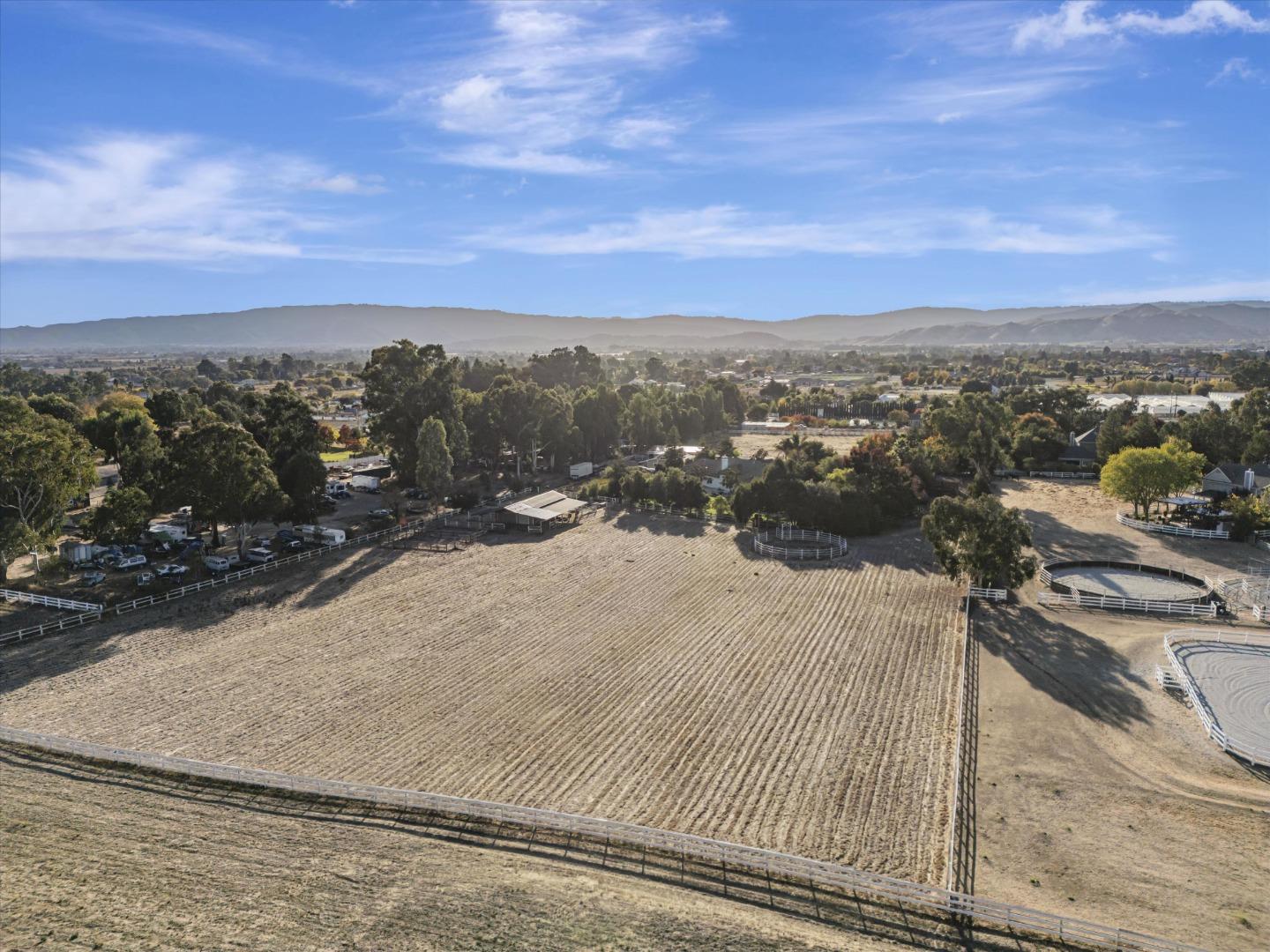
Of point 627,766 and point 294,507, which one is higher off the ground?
point 294,507

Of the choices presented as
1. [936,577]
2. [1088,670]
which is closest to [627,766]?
[1088,670]

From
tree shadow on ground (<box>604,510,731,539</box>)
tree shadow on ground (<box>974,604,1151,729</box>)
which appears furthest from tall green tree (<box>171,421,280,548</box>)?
tree shadow on ground (<box>974,604,1151,729</box>)

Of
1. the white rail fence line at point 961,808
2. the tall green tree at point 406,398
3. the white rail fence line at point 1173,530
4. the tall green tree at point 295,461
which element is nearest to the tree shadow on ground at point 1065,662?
the white rail fence line at point 961,808

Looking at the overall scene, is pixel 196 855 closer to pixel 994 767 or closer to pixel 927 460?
pixel 994 767

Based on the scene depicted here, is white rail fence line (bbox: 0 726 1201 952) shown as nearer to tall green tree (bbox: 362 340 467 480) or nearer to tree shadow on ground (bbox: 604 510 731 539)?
tree shadow on ground (bbox: 604 510 731 539)

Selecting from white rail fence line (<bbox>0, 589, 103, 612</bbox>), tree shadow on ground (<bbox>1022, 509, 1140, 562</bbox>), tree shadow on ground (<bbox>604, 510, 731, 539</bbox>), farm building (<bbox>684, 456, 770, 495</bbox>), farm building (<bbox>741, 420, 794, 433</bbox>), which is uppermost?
farm building (<bbox>741, 420, 794, 433</bbox>)

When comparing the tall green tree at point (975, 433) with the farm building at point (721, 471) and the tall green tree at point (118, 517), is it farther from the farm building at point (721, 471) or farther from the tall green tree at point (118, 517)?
the tall green tree at point (118, 517)

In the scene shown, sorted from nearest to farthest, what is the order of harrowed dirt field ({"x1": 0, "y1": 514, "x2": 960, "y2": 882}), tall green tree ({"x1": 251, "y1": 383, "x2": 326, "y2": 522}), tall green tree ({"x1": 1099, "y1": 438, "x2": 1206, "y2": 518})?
harrowed dirt field ({"x1": 0, "y1": 514, "x2": 960, "y2": 882}) → tall green tree ({"x1": 251, "y1": 383, "x2": 326, "y2": 522}) → tall green tree ({"x1": 1099, "y1": 438, "x2": 1206, "y2": 518})
